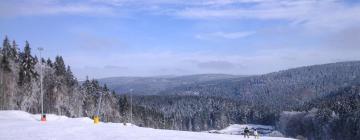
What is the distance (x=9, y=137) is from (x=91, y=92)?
10783 cm

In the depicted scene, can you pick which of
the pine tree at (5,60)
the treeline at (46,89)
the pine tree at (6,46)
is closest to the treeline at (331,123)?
the treeline at (46,89)

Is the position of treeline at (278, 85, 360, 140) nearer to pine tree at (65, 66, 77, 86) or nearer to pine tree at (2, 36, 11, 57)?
pine tree at (65, 66, 77, 86)

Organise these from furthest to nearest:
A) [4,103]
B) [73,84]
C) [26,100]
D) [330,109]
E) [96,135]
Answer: [330,109], [73,84], [26,100], [4,103], [96,135]

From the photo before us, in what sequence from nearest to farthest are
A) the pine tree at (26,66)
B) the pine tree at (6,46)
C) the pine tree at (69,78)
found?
the pine tree at (26,66)
the pine tree at (6,46)
the pine tree at (69,78)

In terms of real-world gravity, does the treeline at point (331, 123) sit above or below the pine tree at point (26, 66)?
below

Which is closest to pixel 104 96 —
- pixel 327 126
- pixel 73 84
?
pixel 73 84

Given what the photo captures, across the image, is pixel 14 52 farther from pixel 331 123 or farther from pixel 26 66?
pixel 331 123

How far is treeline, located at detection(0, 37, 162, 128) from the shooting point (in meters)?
94.5

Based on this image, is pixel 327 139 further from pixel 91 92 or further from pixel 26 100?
pixel 26 100

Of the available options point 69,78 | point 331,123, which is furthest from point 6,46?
point 331,123

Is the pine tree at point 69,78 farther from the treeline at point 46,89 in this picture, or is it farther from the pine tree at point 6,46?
the pine tree at point 6,46

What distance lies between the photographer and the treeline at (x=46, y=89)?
94.5 meters

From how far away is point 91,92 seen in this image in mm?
139875

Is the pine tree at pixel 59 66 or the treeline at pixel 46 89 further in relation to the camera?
the pine tree at pixel 59 66
